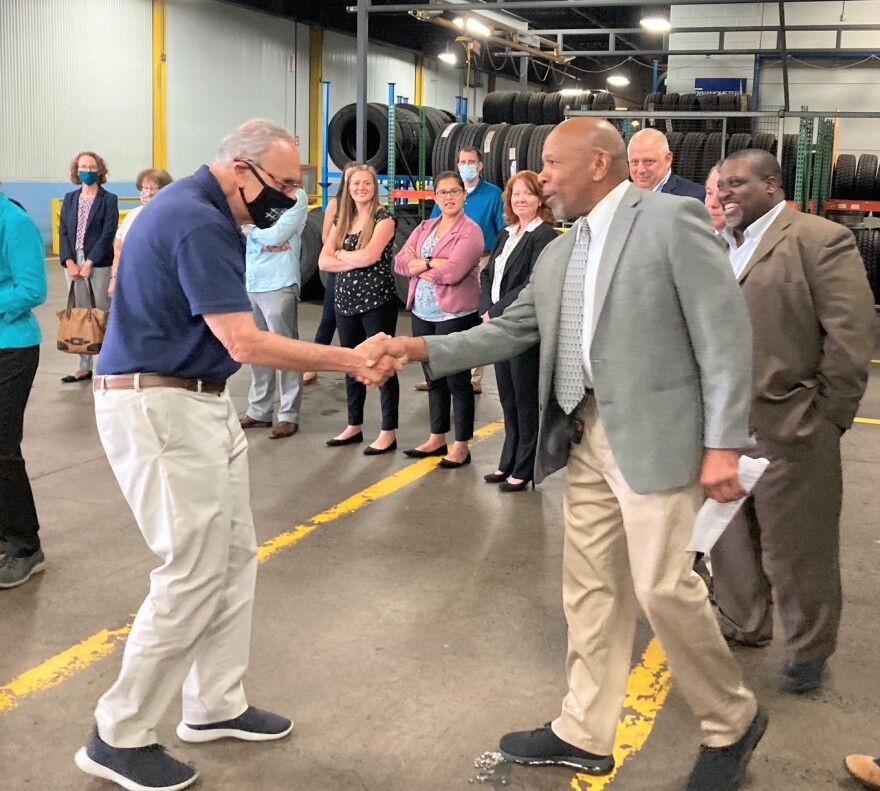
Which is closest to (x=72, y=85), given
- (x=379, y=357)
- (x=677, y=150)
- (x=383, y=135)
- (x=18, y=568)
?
(x=383, y=135)

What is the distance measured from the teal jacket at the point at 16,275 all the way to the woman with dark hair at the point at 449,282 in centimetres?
256

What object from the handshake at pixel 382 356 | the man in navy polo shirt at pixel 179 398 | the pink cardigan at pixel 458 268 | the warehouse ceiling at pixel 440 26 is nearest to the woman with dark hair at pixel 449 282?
the pink cardigan at pixel 458 268

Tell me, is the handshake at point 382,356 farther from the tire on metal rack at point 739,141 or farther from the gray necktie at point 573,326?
the tire on metal rack at point 739,141

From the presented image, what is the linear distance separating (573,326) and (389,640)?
5.43 ft

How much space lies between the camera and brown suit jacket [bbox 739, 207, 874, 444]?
3334 millimetres

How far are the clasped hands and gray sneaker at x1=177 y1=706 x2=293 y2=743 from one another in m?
1.12

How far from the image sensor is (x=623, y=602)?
2951 millimetres

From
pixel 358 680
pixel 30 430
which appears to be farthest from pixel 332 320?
pixel 358 680

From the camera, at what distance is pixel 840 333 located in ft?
10.9

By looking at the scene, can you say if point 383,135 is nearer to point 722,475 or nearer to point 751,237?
point 751,237

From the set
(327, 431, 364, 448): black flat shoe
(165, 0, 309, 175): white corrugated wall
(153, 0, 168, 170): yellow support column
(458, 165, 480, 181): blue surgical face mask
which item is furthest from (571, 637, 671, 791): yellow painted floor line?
(165, 0, 309, 175): white corrugated wall

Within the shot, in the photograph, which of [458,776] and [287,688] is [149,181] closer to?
[287,688]

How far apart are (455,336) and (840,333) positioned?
1.28m

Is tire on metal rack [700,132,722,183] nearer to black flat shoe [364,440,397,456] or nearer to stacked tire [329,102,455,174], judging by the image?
stacked tire [329,102,455,174]
